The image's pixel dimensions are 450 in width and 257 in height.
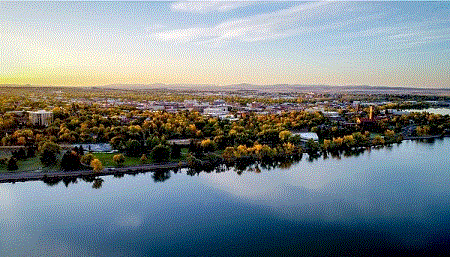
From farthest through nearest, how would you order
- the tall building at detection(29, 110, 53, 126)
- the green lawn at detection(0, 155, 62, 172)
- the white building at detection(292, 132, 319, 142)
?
Answer: the tall building at detection(29, 110, 53, 126) → the white building at detection(292, 132, 319, 142) → the green lawn at detection(0, 155, 62, 172)

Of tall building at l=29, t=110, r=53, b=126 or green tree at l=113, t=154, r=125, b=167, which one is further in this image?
tall building at l=29, t=110, r=53, b=126

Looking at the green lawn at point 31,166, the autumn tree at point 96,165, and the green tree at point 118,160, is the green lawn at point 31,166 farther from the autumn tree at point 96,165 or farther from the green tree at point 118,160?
the green tree at point 118,160

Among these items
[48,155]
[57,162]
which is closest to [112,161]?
[57,162]

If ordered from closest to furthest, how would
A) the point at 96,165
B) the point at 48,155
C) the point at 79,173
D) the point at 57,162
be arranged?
the point at 79,173, the point at 96,165, the point at 48,155, the point at 57,162

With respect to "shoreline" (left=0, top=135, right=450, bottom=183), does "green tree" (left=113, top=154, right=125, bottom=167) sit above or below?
above

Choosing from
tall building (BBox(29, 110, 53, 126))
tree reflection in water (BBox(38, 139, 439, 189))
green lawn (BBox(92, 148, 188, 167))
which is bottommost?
tree reflection in water (BBox(38, 139, 439, 189))

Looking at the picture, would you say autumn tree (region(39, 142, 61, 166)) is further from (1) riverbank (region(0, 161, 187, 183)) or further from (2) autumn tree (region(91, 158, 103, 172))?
(2) autumn tree (region(91, 158, 103, 172))

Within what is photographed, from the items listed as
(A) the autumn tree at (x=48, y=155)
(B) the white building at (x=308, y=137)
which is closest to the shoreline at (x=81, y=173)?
(A) the autumn tree at (x=48, y=155)

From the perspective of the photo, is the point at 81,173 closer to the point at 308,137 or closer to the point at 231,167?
the point at 231,167

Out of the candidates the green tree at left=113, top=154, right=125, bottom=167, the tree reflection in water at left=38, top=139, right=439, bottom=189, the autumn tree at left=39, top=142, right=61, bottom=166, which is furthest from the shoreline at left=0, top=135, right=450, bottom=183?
the autumn tree at left=39, top=142, right=61, bottom=166

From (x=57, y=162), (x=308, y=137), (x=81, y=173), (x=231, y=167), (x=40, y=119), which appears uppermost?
(x=40, y=119)
